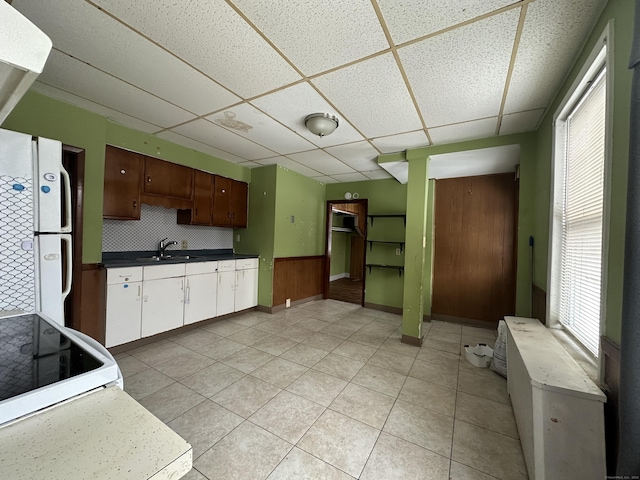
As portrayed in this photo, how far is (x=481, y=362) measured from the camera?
260 cm

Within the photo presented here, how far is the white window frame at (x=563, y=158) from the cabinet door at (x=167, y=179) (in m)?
4.07

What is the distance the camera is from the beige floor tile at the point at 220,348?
271 centimetres

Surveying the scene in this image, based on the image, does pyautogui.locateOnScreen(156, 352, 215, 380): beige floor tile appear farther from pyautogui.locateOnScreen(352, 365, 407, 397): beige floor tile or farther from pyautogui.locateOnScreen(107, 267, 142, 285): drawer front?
pyautogui.locateOnScreen(352, 365, 407, 397): beige floor tile

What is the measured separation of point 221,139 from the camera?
10.4 ft

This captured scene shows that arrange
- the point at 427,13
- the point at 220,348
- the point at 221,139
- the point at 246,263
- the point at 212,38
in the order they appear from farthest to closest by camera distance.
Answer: the point at 246,263 → the point at 221,139 → the point at 220,348 → the point at 212,38 → the point at 427,13

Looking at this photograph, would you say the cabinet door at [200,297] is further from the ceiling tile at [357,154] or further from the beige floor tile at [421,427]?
the beige floor tile at [421,427]

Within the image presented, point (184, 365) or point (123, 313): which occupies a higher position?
point (123, 313)

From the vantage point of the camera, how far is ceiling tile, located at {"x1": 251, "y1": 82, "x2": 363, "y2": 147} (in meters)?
2.10

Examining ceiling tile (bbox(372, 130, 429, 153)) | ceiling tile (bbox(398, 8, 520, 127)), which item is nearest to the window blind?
ceiling tile (bbox(398, 8, 520, 127))

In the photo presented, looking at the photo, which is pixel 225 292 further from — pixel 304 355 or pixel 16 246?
pixel 16 246

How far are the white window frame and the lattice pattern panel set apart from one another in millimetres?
3086

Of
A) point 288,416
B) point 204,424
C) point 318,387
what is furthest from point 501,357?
point 204,424

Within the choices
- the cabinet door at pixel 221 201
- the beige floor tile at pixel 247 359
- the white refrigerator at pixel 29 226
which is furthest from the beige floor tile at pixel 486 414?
the cabinet door at pixel 221 201

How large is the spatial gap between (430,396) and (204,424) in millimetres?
1809
